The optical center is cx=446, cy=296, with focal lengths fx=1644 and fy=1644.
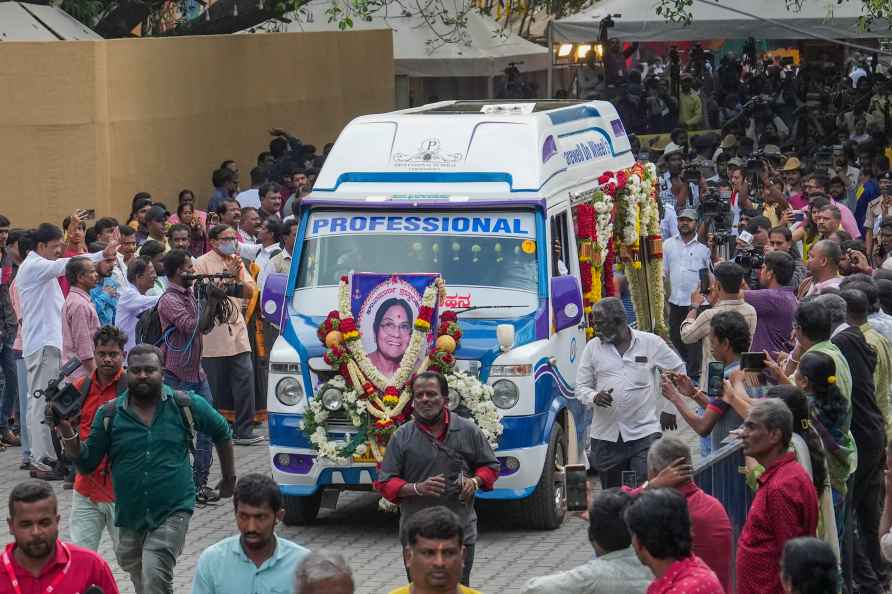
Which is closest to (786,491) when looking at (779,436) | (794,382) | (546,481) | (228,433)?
(779,436)

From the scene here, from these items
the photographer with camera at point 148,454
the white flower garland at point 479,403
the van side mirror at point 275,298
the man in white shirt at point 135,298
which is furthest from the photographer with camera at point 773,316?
the man in white shirt at point 135,298

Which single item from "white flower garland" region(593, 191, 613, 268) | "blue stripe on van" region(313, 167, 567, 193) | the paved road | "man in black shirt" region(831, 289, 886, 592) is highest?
"blue stripe on van" region(313, 167, 567, 193)

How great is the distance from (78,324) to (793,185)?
10.8m

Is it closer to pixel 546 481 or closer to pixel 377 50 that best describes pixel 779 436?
pixel 546 481

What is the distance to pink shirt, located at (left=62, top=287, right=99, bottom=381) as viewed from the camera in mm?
12734

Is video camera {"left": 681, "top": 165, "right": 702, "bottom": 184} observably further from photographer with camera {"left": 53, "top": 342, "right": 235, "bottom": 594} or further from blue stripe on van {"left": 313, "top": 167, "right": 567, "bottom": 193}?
photographer with camera {"left": 53, "top": 342, "right": 235, "bottom": 594}

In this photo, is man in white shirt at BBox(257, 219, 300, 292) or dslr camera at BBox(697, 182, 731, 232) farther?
dslr camera at BBox(697, 182, 731, 232)

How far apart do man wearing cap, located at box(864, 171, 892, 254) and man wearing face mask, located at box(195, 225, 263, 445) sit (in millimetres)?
→ 7342

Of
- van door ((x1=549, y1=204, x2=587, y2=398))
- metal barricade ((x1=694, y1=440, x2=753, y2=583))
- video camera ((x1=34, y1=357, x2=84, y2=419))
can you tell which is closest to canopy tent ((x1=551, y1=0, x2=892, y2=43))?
van door ((x1=549, y1=204, x2=587, y2=398))

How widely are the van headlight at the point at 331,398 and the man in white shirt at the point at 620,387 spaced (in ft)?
5.46

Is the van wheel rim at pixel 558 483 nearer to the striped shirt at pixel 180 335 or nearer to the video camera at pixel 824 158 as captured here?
the striped shirt at pixel 180 335

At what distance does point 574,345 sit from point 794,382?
3.40 meters

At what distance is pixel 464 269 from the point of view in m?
12.0

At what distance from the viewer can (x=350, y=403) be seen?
11.3 metres
